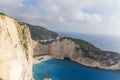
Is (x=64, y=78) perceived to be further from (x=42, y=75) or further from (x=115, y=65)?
(x=115, y=65)

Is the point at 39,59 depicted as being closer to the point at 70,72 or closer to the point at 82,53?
the point at 70,72

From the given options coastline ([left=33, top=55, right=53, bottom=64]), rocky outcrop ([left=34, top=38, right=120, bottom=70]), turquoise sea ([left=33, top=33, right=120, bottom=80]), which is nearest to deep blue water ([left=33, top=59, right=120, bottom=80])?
turquoise sea ([left=33, top=33, right=120, bottom=80])

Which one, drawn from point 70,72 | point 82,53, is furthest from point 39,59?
point 82,53

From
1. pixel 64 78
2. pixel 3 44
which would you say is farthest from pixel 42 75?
pixel 3 44

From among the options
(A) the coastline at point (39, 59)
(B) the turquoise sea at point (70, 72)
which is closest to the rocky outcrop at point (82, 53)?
(B) the turquoise sea at point (70, 72)

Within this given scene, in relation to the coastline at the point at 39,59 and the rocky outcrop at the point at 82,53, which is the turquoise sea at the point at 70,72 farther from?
the rocky outcrop at the point at 82,53
